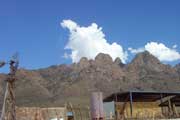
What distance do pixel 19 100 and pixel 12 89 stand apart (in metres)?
161

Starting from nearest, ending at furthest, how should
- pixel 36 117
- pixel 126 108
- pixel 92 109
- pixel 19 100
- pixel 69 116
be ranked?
pixel 92 109 → pixel 36 117 → pixel 69 116 → pixel 126 108 → pixel 19 100

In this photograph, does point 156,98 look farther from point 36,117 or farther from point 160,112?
point 36,117

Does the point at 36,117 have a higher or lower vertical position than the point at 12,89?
lower

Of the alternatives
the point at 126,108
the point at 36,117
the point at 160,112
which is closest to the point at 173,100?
the point at 160,112

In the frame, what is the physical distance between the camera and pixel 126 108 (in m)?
46.5

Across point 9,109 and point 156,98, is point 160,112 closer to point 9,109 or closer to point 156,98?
A: point 156,98

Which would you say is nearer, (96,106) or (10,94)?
(96,106)

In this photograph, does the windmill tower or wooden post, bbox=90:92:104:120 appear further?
the windmill tower

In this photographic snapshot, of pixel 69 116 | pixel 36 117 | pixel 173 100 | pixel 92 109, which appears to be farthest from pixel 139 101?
pixel 92 109

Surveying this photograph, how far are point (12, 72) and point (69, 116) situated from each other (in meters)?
7.29

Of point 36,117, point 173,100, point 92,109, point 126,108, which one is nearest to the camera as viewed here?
point 92,109

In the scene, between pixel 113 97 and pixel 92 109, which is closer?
pixel 92 109

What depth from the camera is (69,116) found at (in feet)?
119

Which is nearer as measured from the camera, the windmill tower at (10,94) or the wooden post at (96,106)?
the wooden post at (96,106)
